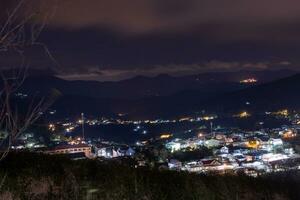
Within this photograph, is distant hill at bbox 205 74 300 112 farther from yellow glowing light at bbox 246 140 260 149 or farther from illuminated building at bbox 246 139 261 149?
yellow glowing light at bbox 246 140 260 149

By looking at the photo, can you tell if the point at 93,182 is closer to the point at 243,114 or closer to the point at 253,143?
the point at 253,143

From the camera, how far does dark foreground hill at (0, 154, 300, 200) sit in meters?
5.55

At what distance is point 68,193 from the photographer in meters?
5.62

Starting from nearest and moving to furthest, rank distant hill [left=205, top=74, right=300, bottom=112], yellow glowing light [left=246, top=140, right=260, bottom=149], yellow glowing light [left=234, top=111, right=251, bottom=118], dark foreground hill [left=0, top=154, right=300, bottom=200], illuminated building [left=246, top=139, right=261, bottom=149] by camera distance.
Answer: dark foreground hill [left=0, top=154, right=300, bottom=200] → yellow glowing light [left=246, top=140, right=260, bottom=149] → illuminated building [left=246, top=139, right=261, bottom=149] → yellow glowing light [left=234, top=111, right=251, bottom=118] → distant hill [left=205, top=74, right=300, bottom=112]

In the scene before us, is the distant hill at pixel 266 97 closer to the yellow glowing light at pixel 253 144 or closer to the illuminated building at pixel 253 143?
the illuminated building at pixel 253 143

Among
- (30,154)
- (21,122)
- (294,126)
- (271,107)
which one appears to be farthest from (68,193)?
(271,107)

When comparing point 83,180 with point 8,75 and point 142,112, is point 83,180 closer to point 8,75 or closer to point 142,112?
point 8,75

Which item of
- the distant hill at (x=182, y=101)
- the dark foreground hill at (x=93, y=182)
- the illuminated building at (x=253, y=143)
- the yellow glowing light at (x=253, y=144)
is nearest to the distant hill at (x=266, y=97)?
the distant hill at (x=182, y=101)

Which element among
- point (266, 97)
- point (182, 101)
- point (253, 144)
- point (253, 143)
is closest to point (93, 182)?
point (253, 144)

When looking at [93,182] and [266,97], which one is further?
[266,97]

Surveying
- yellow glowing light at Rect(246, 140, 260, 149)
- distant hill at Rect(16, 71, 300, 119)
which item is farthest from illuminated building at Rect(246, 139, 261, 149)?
distant hill at Rect(16, 71, 300, 119)

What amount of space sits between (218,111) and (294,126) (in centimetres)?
2662

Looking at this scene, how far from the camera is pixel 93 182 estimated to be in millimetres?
6246

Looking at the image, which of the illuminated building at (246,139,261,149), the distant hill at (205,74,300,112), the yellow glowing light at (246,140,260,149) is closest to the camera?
the yellow glowing light at (246,140,260,149)
